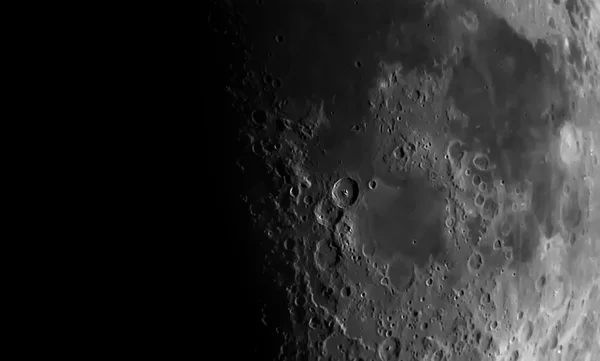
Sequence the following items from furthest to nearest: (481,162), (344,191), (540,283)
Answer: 1. (540,283)
2. (481,162)
3. (344,191)

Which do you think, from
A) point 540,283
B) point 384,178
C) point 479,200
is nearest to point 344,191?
point 384,178

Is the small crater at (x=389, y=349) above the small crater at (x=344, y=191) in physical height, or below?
below

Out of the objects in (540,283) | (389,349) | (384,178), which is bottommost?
(389,349)

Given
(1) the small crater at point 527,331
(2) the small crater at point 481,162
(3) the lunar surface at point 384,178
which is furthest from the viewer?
(1) the small crater at point 527,331

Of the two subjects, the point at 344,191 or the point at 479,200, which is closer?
the point at 344,191

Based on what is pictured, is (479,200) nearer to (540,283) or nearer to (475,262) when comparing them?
(475,262)

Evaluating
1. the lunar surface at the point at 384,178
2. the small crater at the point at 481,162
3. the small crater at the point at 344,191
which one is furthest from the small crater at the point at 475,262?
the small crater at the point at 344,191

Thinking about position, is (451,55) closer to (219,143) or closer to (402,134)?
(402,134)

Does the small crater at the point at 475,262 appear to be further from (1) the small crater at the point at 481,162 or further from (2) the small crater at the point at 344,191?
(2) the small crater at the point at 344,191
